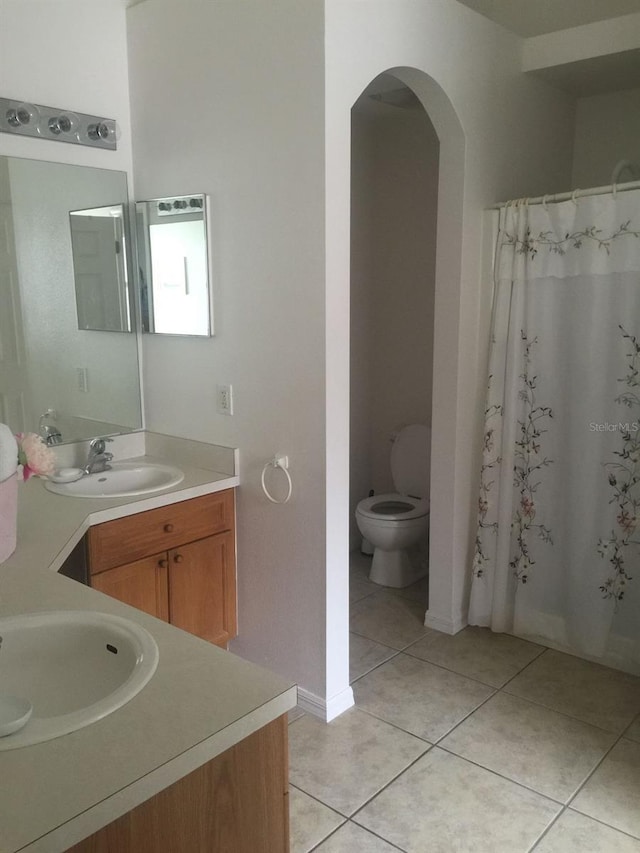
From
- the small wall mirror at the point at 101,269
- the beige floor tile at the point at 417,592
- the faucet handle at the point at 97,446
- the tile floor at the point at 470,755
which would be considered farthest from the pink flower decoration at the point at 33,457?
the beige floor tile at the point at 417,592

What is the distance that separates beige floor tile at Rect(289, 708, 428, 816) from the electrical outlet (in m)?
1.18

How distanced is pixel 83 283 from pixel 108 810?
225 cm

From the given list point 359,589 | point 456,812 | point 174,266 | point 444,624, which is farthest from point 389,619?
point 174,266

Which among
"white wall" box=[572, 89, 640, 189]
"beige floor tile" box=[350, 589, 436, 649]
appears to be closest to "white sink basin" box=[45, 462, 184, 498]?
"beige floor tile" box=[350, 589, 436, 649]

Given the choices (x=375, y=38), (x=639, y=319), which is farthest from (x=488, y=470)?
(x=375, y=38)

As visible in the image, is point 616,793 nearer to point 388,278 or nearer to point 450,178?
point 450,178

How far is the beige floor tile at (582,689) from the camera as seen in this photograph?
2.66 m

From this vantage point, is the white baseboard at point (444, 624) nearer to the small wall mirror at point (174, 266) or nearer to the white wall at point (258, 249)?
the white wall at point (258, 249)

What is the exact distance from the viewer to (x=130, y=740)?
3.65 ft

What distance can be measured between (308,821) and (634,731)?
1.23 metres

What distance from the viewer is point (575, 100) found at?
11.8ft

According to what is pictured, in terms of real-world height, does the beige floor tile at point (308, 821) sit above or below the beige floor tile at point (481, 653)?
below

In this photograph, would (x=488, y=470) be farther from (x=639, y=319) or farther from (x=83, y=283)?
(x=83, y=283)

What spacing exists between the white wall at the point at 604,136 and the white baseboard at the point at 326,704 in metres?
2.68
